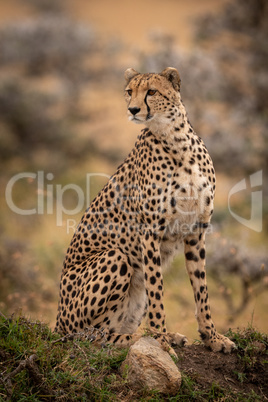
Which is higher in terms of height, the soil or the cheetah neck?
the cheetah neck

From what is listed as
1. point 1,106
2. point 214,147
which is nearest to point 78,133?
point 1,106

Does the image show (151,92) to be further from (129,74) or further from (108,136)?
(108,136)

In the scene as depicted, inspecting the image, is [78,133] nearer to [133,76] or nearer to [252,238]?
[252,238]

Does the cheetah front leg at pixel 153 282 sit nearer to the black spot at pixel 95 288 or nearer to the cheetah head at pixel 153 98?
the black spot at pixel 95 288

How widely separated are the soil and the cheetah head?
1349 millimetres

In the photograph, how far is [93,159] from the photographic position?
1188cm

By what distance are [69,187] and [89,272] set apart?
21.2ft

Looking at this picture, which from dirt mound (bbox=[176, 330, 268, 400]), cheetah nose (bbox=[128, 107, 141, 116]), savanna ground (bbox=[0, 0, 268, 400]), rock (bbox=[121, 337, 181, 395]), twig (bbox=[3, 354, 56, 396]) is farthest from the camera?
savanna ground (bbox=[0, 0, 268, 400])

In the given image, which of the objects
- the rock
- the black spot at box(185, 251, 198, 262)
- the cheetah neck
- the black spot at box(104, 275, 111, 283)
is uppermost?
the cheetah neck

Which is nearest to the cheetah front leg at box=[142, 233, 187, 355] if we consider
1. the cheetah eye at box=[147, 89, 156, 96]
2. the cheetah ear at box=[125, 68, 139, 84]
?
the cheetah eye at box=[147, 89, 156, 96]

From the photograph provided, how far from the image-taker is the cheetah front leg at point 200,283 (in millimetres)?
3197

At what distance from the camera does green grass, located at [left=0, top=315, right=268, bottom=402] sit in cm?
242

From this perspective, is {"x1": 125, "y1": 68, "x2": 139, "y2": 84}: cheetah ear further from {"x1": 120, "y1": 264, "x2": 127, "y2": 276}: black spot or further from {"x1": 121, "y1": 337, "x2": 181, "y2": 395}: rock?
{"x1": 121, "y1": 337, "x2": 181, "y2": 395}: rock

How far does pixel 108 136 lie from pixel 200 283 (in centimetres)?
945
